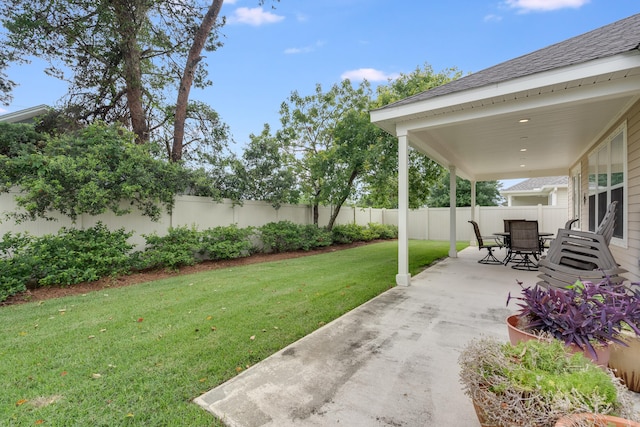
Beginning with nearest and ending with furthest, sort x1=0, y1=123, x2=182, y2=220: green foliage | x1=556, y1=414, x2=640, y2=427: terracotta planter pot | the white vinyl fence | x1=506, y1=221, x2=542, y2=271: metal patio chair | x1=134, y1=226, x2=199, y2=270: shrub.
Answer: x1=556, y1=414, x2=640, y2=427: terracotta planter pot < x1=0, y1=123, x2=182, y2=220: green foliage < the white vinyl fence < x1=134, y1=226, x2=199, y2=270: shrub < x1=506, y1=221, x2=542, y2=271: metal patio chair

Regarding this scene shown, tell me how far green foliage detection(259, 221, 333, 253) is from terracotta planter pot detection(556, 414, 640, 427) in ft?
26.4

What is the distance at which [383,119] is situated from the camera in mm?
5039

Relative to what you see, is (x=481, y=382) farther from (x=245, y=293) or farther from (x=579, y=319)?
(x=245, y=293)

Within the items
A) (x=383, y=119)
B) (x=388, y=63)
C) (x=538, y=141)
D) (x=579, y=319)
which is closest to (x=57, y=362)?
(x=579, y=319)

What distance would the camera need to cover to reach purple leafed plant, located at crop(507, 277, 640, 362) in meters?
1.61

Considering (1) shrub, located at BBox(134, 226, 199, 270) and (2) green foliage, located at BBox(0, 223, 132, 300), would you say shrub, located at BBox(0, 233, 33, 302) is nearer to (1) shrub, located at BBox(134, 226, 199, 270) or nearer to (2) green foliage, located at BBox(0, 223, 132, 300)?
(2) green foliage, located at BBox(0, 223, 132, 300)

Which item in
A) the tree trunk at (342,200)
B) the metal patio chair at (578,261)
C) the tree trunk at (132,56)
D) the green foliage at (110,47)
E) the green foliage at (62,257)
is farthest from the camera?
the tree trunk at (342,200)

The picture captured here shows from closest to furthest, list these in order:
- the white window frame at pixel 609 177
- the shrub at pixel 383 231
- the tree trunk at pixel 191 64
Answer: the white window frame at pixel 609 177, the tree trunk at pixel 191 64, the shrub at pixel 383 231

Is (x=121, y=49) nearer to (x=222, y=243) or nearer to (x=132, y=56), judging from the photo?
(x=132, y=56)

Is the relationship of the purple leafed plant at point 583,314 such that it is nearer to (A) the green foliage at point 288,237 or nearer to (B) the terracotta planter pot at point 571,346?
(B) the terracotta planter pot at point 571,346

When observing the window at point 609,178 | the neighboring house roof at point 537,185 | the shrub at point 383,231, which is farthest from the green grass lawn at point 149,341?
the neighboring house roof at point 537,185

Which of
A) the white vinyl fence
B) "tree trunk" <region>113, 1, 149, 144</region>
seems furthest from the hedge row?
"tree trunk" <region>113, 1, 149, 144</region>

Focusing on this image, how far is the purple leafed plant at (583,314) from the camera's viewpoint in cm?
161

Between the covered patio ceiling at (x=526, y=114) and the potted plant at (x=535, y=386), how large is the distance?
3.63 m
